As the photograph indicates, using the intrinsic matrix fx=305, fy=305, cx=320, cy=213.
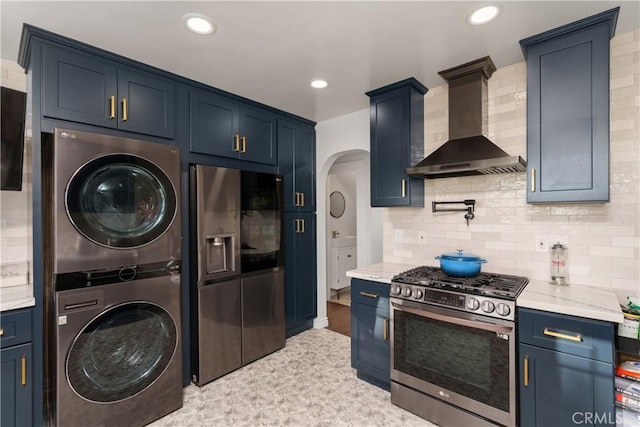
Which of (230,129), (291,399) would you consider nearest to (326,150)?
(230,129)

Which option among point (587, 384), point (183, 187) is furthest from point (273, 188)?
point (587, 384)

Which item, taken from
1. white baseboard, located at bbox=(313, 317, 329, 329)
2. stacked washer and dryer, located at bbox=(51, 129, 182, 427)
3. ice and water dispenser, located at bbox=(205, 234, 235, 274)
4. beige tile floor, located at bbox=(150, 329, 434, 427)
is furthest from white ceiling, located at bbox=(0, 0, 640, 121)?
white baseboard, located at bbox=(313, 317, 329, 329)

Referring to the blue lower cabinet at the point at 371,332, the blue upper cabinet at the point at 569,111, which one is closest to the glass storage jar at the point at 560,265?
the blue upper cabinet at the point at 569,111

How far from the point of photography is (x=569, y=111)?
192 centimetres

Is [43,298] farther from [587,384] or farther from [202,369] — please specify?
[587,384]

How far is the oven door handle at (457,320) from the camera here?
1.84m

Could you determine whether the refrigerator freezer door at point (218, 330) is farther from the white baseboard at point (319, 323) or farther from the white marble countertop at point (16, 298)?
the white baseboard at point (319, 323)

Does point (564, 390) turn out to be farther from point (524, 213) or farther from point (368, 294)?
point (368, 294)

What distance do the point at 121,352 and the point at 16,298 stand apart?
667mm

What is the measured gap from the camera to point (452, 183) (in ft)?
8.91

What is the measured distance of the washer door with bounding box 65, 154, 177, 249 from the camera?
189cm

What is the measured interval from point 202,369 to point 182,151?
6.00 feet

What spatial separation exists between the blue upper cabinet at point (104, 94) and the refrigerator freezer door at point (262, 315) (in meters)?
1.54

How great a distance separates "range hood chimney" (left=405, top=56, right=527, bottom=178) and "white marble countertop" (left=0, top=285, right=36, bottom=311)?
269cm
